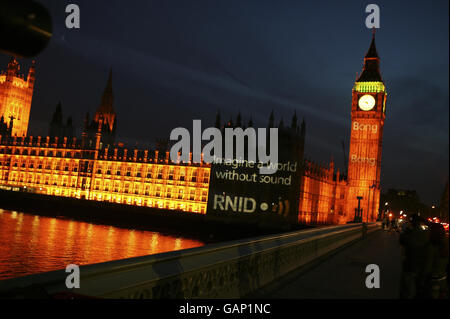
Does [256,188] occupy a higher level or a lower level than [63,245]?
higher

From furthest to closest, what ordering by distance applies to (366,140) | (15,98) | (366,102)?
(15,98), (366,140), (366,102)

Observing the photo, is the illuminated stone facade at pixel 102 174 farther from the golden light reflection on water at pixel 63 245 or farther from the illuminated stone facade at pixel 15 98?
the illuminated stone facade at pixel 15 98

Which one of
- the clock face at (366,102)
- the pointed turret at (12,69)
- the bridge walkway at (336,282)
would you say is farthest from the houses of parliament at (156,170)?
the bridge walkway at (336,282)

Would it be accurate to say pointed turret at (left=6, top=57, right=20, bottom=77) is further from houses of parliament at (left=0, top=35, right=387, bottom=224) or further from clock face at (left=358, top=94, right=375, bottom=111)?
clock face at (left=358, top=94, right=375, bottom=111)

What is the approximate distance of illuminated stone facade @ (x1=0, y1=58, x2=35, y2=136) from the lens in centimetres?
11816

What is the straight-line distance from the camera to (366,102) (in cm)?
9319

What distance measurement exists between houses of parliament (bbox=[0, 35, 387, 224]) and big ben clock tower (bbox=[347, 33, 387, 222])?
0.18m

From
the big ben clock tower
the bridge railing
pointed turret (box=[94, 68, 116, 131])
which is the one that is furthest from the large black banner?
the bridge railing

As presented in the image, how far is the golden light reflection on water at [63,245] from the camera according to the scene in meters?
30.3

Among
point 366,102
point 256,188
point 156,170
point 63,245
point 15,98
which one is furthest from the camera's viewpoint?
point 15,98

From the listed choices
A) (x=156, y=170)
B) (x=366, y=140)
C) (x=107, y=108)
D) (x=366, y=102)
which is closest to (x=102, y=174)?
(x=156, y=170)

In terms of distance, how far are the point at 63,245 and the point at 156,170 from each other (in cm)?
3888

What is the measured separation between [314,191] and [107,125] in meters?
46.3

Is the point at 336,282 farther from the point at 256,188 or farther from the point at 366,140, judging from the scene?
the point at 366,140
